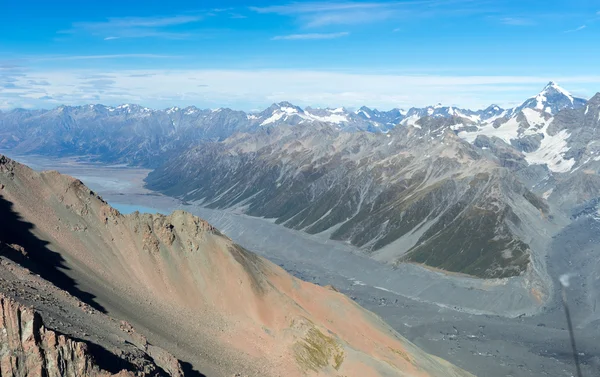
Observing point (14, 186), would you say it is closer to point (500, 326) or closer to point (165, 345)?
point (165, 345)

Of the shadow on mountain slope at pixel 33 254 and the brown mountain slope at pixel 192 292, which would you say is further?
the brown mountain slope at pixel 192 292

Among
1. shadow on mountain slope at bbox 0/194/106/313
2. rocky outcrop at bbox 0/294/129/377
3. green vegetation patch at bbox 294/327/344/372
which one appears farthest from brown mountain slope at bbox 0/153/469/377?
rocky outcrop at bbox 0/294/129/377

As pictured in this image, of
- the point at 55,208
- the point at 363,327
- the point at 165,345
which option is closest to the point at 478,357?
the point at 363,327

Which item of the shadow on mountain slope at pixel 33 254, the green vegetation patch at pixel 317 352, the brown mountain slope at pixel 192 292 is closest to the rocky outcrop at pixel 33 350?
the shadow on mountain slope at pixel 33 254

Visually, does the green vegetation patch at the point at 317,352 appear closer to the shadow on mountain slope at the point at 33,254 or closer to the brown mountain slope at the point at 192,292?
the brown mountain slope at the point at 192,292

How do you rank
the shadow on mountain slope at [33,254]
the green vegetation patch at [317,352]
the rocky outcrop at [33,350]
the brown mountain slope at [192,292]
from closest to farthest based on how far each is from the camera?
the rocky outcrop at [33,350] < the shadow on mountain slope at [33,254] < the brown mountain slope at [192,292] < the green vegetation patch at [317,352]

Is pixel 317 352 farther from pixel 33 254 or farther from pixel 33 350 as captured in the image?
pixel 33 350

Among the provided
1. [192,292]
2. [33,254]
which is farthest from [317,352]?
[33,254]
